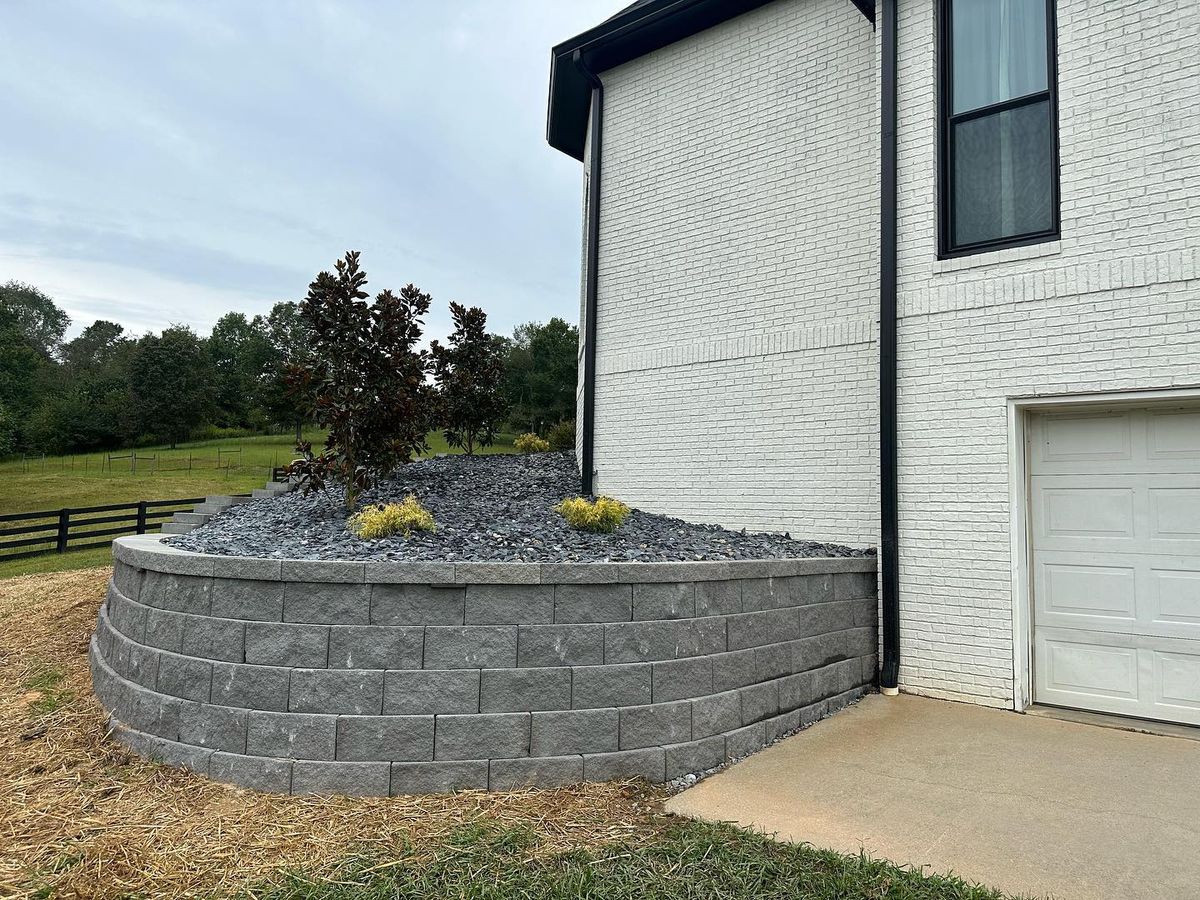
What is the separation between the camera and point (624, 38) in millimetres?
7180

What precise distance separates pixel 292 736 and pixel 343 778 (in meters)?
Result: 0.33

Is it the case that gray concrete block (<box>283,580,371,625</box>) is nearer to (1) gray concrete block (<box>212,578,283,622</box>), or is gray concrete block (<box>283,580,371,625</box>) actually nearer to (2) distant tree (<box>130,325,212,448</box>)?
(1) gray concrete block (<box>212,578,283,622</box>)

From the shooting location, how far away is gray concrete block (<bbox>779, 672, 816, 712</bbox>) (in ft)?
14.2

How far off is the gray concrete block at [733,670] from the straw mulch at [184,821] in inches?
31.4

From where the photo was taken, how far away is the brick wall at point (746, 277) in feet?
19.0

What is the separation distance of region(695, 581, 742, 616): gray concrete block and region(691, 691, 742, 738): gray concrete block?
1.51 ft

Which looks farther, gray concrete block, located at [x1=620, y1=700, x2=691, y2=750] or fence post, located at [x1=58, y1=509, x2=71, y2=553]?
fence post, located at [x1=58, y1=509, x2=71, y2=553]

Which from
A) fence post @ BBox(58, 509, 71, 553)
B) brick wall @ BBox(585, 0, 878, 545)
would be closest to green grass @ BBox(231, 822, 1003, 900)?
brick wall @ BBox(585, 0, 878, 545)

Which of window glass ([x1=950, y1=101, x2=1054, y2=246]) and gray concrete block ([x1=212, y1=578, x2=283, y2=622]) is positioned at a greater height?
window glass ([x1=950, y1=101, x2=1054, y2=246])

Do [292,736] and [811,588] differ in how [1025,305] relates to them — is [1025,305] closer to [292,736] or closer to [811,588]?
[811,588]

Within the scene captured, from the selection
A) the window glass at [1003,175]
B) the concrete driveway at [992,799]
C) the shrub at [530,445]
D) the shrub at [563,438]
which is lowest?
the concrete driveway at [992,799]

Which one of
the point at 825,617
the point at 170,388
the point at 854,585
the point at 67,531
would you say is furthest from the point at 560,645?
the point at 170,388

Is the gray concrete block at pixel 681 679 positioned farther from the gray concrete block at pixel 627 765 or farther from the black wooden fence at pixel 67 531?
the black wooden fence at pixel 67 531

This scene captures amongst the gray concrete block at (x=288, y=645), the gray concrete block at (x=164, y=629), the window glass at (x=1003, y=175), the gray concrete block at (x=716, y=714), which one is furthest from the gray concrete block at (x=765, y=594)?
the gray concrete block at (x=164, y=629)
